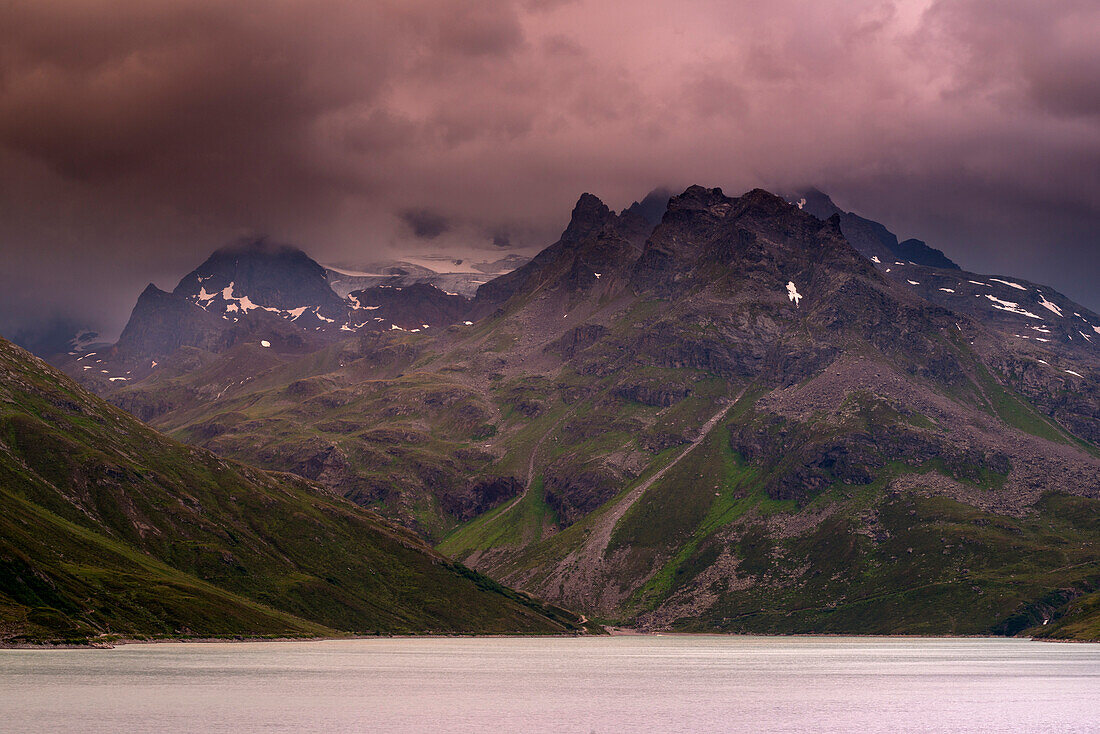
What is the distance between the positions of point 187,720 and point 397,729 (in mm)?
25288

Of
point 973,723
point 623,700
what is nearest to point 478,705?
point 623,700

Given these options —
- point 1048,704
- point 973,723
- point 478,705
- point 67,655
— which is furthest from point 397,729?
point 67,655

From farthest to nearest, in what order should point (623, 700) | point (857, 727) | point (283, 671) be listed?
point (283, 671) → point (623, 700) → point (857, 727)

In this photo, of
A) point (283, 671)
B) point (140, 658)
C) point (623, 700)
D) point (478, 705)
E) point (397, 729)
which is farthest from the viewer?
point (140, 658)

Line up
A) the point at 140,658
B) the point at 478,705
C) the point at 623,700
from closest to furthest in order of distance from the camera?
1. the point at 478,705
2. the point at 623,700
3. the point at 140,658

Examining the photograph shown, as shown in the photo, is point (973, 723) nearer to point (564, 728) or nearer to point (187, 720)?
point (564, 728)

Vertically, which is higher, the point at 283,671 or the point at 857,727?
the point at 857,727

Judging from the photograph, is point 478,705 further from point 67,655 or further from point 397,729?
point 67,655

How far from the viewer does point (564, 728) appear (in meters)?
112

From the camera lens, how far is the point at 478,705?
5364 inches

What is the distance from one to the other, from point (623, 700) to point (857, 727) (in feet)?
139

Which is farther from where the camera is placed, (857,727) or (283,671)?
(283,671)

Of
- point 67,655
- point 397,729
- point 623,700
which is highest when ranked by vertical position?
point 397,729

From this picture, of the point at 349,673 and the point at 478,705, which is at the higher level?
the point at 478,705
